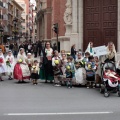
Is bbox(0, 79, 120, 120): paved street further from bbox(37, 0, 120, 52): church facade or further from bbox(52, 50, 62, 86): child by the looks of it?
bbox(37, 0, 120, 52): church facade

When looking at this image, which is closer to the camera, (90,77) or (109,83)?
(109,83)

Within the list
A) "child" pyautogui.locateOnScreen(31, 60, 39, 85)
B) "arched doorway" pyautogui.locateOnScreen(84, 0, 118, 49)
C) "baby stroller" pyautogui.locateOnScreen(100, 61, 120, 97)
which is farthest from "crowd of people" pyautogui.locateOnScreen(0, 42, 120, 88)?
"arched doorway" pyautogui.locateOnScreen(84, 0, 118, 49)

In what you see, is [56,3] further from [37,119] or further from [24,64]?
[37,119]

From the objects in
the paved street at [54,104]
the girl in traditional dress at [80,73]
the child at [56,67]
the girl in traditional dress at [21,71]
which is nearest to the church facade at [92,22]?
the girl in traditional dress at [21,71]

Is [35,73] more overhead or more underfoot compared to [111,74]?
more underfoot

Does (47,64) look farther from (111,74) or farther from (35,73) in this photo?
(111,74)

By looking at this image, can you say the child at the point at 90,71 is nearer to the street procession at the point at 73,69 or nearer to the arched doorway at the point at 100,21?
the street procession at the point at 73,69

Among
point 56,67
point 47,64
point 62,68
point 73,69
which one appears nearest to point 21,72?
point 47,64

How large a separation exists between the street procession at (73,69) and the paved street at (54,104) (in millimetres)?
511

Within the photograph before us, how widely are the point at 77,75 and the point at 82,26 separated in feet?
36.8

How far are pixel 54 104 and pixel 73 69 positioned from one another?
4412 millimetres

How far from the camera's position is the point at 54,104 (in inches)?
414

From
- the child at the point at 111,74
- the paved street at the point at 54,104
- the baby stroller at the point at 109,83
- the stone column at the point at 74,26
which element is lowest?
the paved street at the point at 54,104

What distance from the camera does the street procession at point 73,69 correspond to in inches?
498
